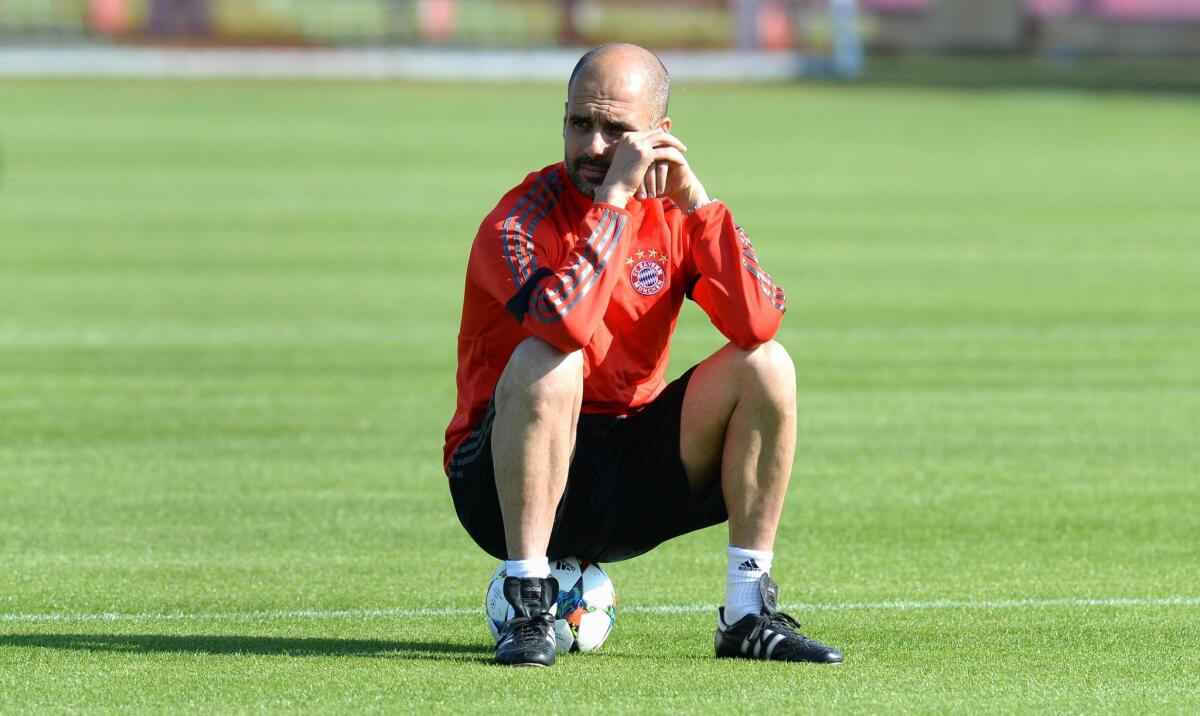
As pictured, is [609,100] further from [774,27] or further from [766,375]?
[774,27]

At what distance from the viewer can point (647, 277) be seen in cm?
586

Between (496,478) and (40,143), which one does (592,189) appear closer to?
(496,478)

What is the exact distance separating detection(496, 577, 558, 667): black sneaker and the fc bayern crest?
0.88 m

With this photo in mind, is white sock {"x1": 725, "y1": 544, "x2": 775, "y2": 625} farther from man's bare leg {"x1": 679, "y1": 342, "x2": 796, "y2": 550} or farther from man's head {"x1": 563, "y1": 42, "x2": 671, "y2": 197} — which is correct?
man's head {"x1": 563, "y1": 42, "x2": 671, "y2": 197}

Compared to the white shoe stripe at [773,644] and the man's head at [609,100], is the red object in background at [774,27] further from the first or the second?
the white shoe stripe at [773,644]

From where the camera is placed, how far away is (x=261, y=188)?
84.1 ft

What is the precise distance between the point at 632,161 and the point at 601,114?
17 cm

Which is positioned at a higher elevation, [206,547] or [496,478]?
[496,478]

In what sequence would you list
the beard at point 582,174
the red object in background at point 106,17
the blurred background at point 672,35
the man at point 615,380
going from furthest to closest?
the red object in background at point 106,17
the blurred background at point 672,35
the beard at point 582,174
the man at point 615,380

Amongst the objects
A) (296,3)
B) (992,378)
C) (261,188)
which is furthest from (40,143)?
(296,3)

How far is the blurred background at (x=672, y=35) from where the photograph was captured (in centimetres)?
5644

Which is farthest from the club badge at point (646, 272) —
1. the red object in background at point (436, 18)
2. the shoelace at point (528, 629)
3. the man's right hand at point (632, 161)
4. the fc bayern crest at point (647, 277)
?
the red object in background at point (436, 18)

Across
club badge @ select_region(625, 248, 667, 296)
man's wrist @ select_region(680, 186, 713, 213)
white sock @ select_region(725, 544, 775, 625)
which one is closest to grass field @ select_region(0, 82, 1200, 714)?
white sock @ select_region(725, 544, 775, 625)

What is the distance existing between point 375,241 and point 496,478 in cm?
1453
